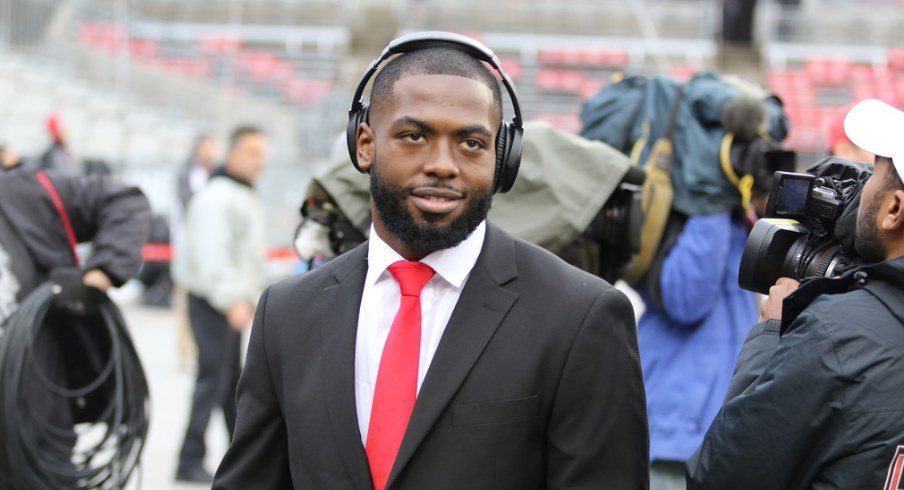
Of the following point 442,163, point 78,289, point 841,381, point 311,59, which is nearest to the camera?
point 841,381

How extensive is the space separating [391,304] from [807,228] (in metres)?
0.94

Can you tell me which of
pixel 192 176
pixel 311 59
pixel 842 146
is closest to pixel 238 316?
pixel 842 146

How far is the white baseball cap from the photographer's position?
236cm

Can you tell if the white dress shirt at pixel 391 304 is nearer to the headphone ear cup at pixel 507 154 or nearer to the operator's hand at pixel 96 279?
the headphone ear cup at pixel 507 154

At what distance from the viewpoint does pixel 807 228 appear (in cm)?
279

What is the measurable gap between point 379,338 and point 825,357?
823mm

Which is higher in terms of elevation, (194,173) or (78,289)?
(78,289)

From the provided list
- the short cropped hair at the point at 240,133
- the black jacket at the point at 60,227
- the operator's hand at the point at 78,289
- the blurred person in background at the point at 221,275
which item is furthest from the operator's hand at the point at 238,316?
the operator's hand at the point at 78,289

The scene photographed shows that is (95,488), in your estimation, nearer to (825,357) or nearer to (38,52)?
(825,357)

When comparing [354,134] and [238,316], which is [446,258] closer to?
[354,134]

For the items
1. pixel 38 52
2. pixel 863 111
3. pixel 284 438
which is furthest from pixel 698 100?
pixel 38 52

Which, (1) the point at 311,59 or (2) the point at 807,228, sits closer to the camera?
(2) the point at 807,228

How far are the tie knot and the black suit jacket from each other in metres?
0.09

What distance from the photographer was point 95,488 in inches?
191
